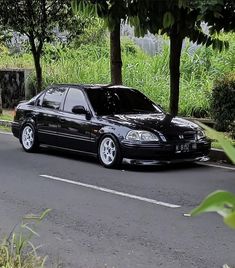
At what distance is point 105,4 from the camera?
7.66m

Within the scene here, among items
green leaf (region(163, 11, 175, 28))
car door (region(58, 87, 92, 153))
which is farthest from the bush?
green leaf (region(163, 11, 175, 28))

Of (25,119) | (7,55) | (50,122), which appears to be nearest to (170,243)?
(50,122)

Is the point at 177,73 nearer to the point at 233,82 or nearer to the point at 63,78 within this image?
the point at 233,82

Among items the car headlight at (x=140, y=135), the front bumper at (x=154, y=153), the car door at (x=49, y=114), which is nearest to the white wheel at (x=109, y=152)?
the front bumper at (x=154, y=153)

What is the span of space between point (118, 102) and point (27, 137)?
2.25 m

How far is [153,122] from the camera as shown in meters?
10.1

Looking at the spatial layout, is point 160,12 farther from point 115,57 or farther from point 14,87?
point 14,87

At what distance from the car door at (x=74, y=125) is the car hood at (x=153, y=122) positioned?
54 centimetres

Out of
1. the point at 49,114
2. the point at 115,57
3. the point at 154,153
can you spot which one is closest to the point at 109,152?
the point at 154,153

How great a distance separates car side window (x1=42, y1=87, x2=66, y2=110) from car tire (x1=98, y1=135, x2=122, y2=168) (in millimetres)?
1610

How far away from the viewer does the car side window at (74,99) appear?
10.8 metres

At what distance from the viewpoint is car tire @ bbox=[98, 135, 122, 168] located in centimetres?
985

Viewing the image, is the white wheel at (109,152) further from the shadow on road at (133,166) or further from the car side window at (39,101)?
the car side window at (39,101)

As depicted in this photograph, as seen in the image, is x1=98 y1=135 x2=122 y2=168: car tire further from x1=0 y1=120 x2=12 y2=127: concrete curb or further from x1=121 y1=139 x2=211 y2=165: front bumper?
x1=0 y1=120 x2=12 y2=127: concrete curb
